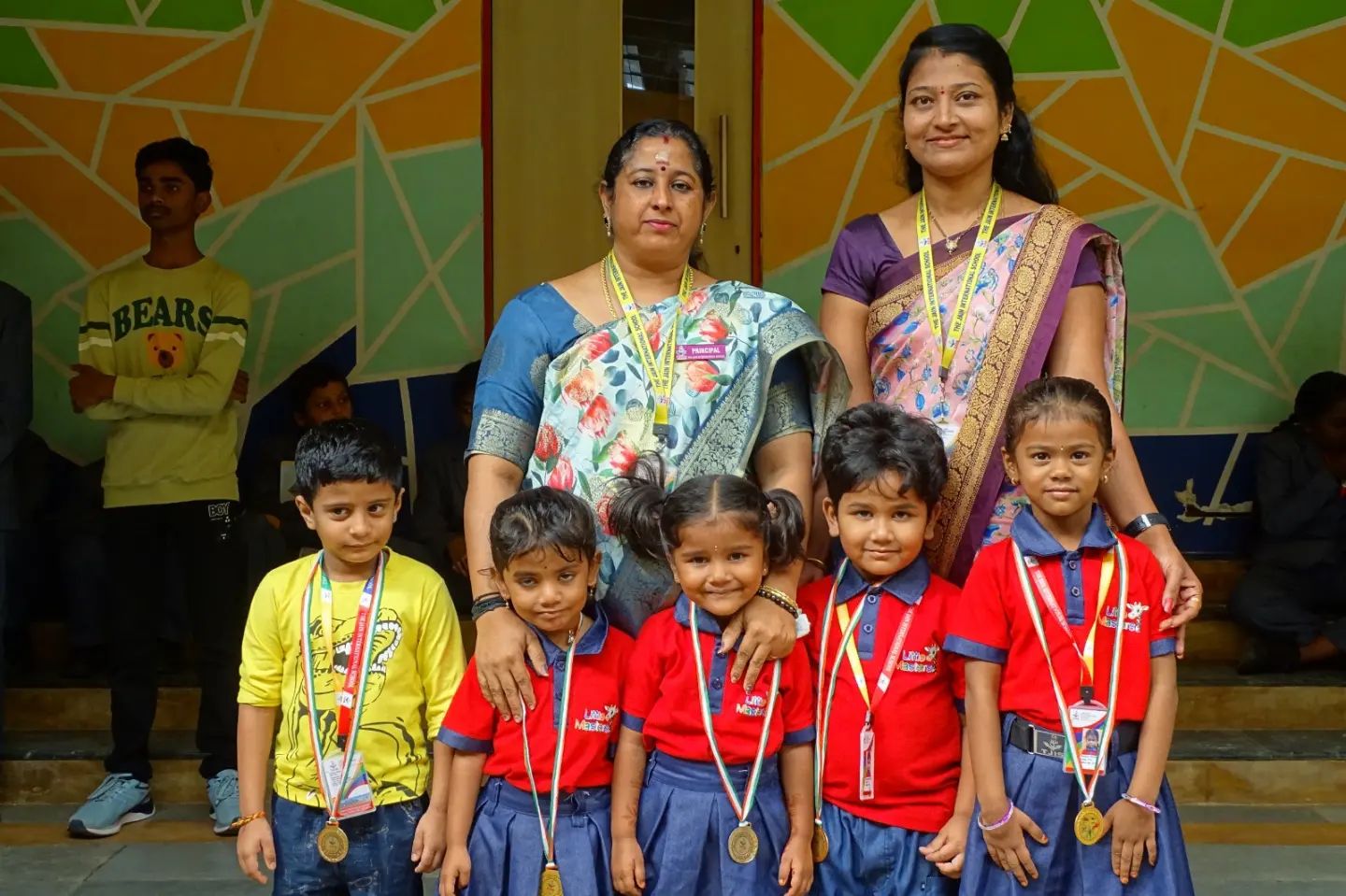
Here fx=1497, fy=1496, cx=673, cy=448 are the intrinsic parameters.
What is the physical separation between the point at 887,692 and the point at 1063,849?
0.37 metres

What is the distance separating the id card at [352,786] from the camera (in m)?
2.61

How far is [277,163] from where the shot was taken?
5371 millimetres

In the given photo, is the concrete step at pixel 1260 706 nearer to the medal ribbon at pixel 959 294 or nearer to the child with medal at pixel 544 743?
the medal ribbon at pixel 959 294

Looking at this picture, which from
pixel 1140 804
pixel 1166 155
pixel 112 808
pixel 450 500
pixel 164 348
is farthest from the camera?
pixel 1166 155

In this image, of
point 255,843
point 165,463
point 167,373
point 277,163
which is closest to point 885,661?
point 255,843

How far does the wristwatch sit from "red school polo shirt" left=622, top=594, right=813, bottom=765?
0.62 meters

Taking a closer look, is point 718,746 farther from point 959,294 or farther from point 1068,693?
point 959,294

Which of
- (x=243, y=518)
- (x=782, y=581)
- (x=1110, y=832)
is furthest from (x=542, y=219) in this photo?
(x=1110, y=832)

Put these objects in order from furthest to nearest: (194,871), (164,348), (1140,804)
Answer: (164,348) < (194,871) < (1140,804)

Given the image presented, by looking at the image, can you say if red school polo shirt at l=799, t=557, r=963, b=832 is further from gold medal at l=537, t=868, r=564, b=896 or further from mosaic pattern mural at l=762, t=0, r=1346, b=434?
mosaic pattern mural at l=762, t=0, r=1346, b=434

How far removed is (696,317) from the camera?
2607mm

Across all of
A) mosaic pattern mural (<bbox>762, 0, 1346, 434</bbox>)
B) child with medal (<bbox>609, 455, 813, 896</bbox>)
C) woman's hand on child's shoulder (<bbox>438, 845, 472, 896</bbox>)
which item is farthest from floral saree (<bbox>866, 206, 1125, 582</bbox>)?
mosaic pattern mural (<bbox>762, 0, 1346, 434</bbox>)

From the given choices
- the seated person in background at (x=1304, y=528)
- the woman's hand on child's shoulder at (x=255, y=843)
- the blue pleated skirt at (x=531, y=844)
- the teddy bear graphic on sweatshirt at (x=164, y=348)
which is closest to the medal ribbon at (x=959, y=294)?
the blue pleated skirt at (x=531, y=844)

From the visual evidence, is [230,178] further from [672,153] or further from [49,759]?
[672,153]
